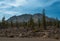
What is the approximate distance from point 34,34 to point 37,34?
0.75 m

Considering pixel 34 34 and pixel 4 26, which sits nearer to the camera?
pixel 34 34

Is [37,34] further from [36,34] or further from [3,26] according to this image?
[3,26]

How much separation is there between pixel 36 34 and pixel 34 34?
0.49m

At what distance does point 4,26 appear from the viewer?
8381 cm

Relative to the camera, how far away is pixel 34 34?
4325 centimetres

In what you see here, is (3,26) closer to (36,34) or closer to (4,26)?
(4,26)

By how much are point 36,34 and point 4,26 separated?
4289 cm

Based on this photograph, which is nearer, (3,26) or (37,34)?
(37,34)

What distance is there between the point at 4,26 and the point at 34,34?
4270cm

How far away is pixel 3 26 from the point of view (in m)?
84.4

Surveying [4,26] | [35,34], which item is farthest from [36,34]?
[4,26]

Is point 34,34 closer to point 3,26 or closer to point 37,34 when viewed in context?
point 37,34

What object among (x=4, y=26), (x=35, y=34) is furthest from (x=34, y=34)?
A: (x=4, y=26)

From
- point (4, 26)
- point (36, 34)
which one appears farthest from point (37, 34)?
point (4, 26)
